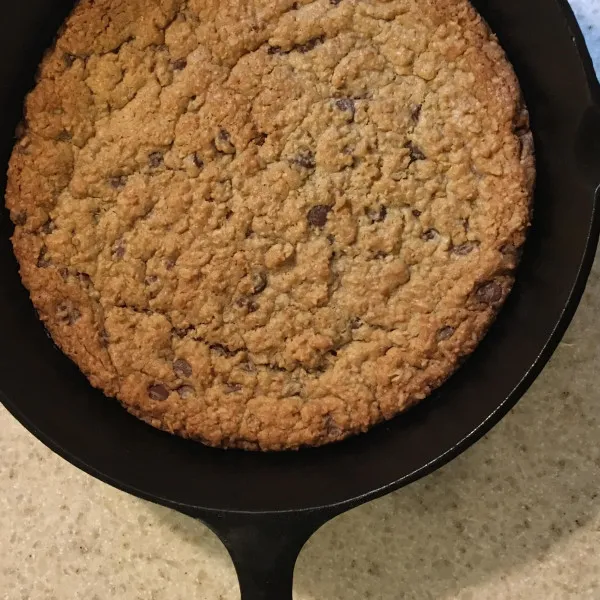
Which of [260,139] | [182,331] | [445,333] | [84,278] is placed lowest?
[445,333]

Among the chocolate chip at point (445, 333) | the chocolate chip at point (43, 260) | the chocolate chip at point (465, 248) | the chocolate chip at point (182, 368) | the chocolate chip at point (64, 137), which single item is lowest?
the chocolate chip at point (445, 333)

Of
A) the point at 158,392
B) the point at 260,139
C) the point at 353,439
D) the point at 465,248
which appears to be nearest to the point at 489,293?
the point at 465,248

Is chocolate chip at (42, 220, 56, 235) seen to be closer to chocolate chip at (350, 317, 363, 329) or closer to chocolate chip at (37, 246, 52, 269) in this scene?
chocolate chip at (37, 246, 52, 269)

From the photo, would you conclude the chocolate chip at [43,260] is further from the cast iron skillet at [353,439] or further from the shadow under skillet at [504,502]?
the shadow under skillet at [504,502]

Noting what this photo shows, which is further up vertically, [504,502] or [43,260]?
[43,260]

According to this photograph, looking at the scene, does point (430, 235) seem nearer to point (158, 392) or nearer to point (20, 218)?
point (158, 392)

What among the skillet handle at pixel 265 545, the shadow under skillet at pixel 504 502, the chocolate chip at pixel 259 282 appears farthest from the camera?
the shadow under skillet at pixel 504 502

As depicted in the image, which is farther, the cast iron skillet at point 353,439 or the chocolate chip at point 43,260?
the chocolate chip at point 43,260

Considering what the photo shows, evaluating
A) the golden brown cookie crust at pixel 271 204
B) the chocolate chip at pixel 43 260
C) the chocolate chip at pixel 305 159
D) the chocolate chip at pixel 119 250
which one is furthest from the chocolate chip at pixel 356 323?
the chocolate chip at pixel 43 260
